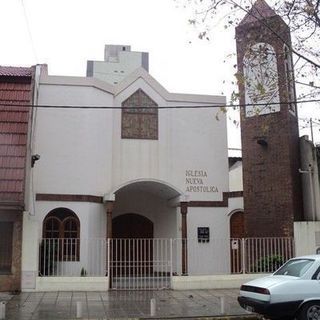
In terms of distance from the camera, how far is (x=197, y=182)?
23.2 meters

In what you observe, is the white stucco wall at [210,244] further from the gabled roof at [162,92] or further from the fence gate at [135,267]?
the gabled roof at [162,92]

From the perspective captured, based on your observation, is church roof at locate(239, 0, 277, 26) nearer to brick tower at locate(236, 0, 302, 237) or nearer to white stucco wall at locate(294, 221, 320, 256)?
brick tower at locate(236, 0, 302, 237)

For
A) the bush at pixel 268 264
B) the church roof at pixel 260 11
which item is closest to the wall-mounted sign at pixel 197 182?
the bush at pixel 268 264

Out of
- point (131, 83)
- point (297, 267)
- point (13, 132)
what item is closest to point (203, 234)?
point (131, 83)

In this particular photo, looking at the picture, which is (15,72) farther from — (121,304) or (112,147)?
(121,304)

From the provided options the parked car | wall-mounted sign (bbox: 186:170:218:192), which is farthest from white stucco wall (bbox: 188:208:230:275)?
the parked car

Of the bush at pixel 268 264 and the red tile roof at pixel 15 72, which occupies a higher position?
the red tile roof at pixel 15 72

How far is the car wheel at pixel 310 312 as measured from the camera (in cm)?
1121

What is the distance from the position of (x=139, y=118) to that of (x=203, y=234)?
5303 millimetres

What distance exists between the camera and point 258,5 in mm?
14227

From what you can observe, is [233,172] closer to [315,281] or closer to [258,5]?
[258,5]

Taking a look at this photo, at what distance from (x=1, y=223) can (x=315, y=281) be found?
10.4 metres

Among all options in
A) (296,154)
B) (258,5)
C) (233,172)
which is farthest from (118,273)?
(233,172)

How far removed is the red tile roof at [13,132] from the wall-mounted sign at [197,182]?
7327 mm
